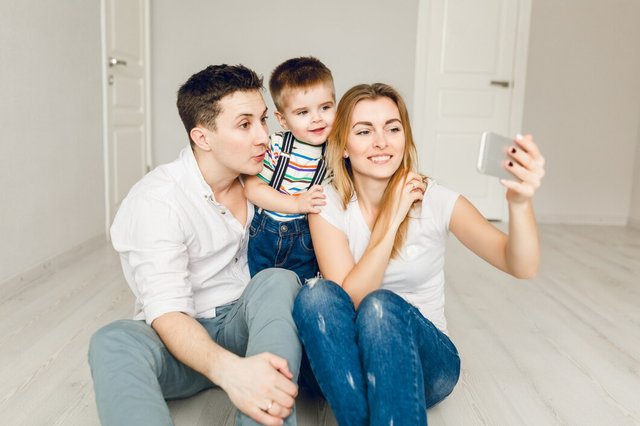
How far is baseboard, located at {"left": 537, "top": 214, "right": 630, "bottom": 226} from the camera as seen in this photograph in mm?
5094

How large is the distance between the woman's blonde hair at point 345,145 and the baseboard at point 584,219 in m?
3.83

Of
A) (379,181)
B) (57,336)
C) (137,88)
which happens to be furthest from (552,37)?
(57,336)

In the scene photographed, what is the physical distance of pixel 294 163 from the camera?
6.06ft

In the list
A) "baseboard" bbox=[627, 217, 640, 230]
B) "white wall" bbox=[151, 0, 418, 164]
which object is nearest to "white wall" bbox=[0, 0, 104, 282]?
"white wall" bbox=[151, 0, 418, 164]

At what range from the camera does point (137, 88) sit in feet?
14.3

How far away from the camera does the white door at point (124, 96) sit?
3.76m

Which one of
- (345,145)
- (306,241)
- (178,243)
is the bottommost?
(306,241)

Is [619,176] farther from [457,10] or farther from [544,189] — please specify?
[457,10]

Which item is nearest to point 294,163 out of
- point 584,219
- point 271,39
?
point 271,39

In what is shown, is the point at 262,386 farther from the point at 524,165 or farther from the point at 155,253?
the point at 524,165

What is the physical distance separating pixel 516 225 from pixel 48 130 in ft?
8.03

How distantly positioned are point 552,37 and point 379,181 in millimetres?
3919

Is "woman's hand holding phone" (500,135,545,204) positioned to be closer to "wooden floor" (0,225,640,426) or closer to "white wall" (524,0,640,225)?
"wooden floor" (0,225,640,426)

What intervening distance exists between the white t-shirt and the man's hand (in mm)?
461
